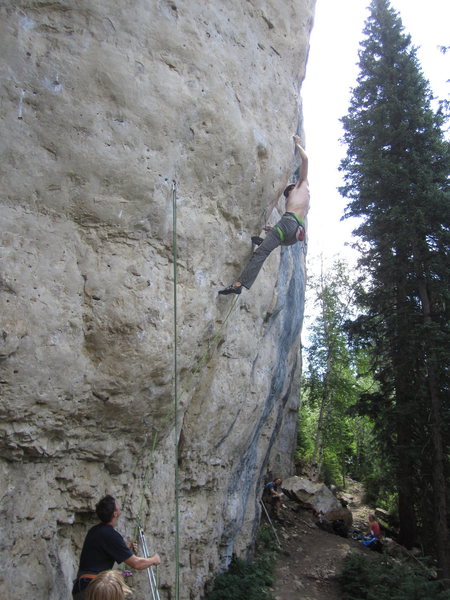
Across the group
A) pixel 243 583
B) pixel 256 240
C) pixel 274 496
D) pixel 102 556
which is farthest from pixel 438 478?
pixel 102 556

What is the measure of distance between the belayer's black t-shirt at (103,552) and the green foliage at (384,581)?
6.02m

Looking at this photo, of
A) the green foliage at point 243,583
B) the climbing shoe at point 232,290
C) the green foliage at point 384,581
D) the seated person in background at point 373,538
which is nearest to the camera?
the climbing shoe at point 232,290

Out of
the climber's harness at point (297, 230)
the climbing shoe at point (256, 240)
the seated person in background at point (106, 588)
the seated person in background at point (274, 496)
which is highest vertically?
the climber's harness at point (297, 230)

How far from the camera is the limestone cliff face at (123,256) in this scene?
4.30m

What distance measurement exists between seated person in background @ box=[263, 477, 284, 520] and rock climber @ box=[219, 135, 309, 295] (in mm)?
8337

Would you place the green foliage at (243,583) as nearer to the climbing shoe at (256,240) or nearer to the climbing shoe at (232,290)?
the climbing shoe at (232,290)

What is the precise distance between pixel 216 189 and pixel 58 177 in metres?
2.12

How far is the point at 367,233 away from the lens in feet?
44.9

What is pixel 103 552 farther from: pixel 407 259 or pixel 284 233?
pixel 407 259

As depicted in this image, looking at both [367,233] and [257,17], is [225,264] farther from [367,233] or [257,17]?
[367,233]

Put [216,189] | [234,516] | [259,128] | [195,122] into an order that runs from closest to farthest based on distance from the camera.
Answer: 1. [195,122]
2. [216,189]
3. [259,128]
4. [234,516]

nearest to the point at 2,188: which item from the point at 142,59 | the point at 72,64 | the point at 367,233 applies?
the point at 72,64

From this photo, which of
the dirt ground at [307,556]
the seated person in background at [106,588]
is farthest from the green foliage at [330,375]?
the seated person in background at [106,588]

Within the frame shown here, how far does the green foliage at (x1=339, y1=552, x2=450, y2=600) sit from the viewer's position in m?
7.75
